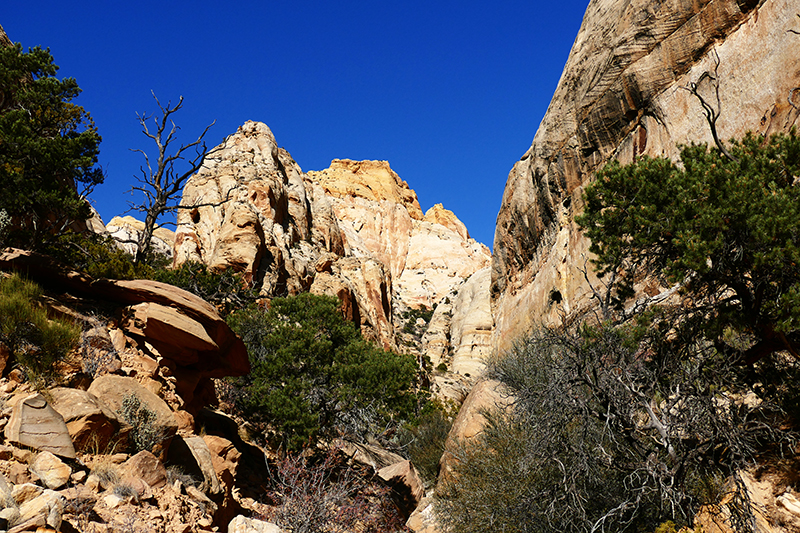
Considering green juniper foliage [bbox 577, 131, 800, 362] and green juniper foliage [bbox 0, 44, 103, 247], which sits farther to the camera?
green juniper foliage [bbox 0, 44, 103, 247]

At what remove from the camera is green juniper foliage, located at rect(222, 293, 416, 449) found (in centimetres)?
1320

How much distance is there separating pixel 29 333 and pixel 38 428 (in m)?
2.09

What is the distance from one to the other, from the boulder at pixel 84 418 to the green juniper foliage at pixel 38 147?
5.71 meters

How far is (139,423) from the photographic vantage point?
7.53m

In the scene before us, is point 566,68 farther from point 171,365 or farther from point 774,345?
Answer: point 171,365

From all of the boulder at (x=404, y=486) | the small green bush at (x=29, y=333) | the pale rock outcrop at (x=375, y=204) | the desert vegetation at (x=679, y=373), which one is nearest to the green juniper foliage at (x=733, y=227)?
the desert vegetation at (x=679, y=373)

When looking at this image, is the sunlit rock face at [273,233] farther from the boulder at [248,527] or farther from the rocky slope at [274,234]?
the boulder at [248,527]

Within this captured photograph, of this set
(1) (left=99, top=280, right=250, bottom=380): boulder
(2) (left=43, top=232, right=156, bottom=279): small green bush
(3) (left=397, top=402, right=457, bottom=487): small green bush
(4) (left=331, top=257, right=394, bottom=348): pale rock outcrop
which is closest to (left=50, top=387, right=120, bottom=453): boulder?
(1) (left=99, top=280, right=250, bottom=380): boulder

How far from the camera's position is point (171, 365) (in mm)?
9781

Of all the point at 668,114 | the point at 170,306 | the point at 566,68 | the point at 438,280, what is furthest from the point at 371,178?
the point at 170,306

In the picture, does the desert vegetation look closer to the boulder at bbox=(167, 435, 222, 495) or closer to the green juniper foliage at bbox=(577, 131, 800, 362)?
the green juniper foliage at bbox=(577, 131, 800, 362)

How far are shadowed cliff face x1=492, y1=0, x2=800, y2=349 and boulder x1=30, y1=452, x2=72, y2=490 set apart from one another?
54.0 ft

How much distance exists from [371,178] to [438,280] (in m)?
37.5

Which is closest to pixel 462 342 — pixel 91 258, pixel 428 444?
pixel 428 444
